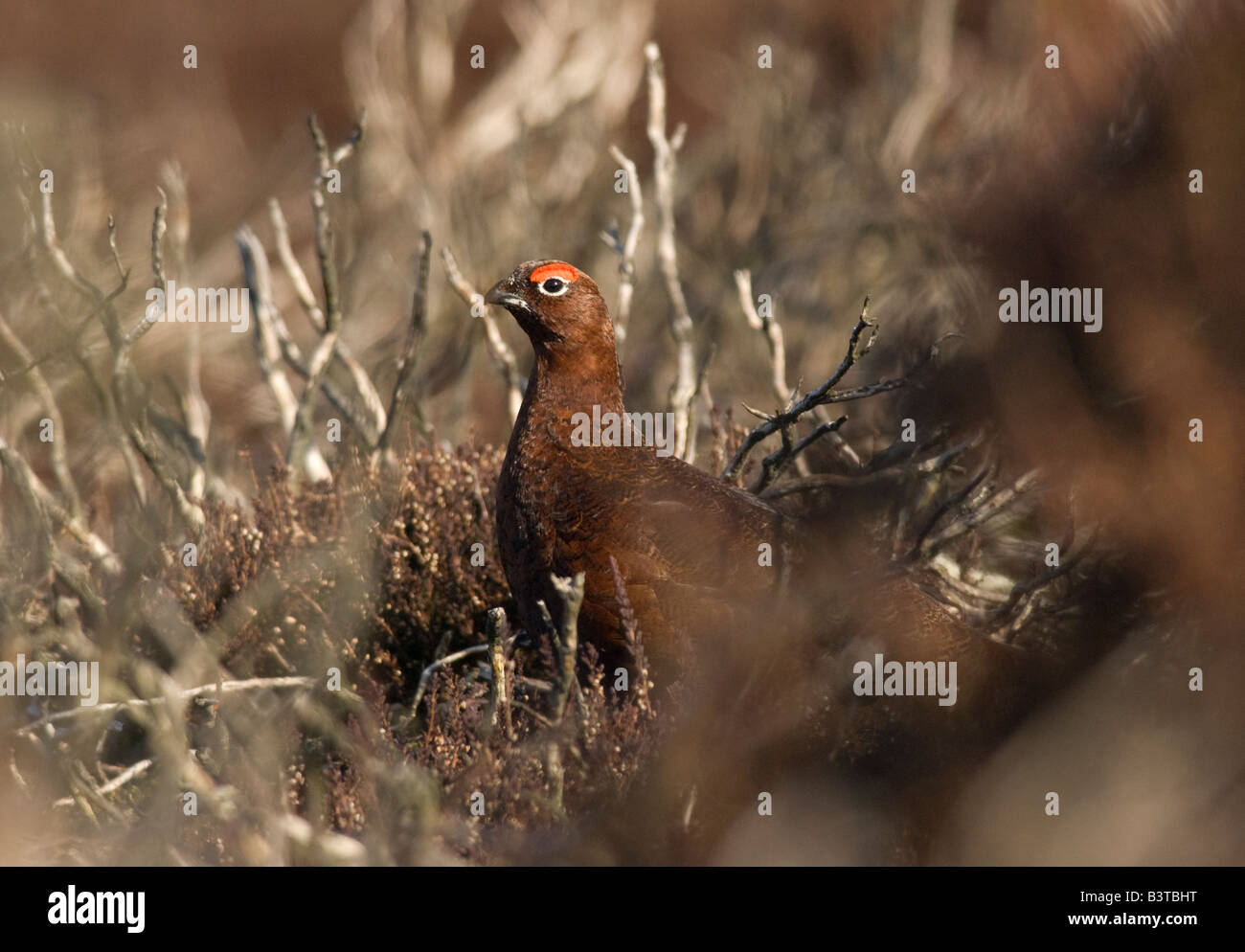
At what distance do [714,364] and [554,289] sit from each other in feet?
11.6

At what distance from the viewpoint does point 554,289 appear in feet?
11.8

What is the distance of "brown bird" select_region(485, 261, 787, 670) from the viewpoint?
10.3ft

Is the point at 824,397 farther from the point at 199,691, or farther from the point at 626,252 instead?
the point at 199,691

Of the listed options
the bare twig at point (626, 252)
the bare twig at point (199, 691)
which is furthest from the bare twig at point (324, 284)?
the bare twig at point (199, 691)

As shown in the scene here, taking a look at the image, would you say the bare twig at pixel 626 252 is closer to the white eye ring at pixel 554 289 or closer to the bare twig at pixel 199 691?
the white eye ring at pixel 554 289

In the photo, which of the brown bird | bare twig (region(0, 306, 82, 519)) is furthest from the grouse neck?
bare twig (region(0, 306, 82, 519))

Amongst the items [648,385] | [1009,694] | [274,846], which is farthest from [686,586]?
[648,385]

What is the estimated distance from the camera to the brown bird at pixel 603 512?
313 centimetres

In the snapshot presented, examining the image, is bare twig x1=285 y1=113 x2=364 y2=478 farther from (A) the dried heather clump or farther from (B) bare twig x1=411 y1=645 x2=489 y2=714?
(B) bare twig x1=411 y1=645 x2=489 y2=714

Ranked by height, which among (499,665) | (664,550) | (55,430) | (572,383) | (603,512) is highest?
(55,430)

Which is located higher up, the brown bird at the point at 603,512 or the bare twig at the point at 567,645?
the brown bird at the point at 603,512

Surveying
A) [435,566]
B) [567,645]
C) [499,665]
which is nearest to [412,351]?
[435,566]

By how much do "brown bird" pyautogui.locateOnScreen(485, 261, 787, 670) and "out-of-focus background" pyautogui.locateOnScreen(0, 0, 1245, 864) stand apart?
0.42m

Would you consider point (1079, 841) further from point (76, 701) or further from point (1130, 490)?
point (76, 701)
